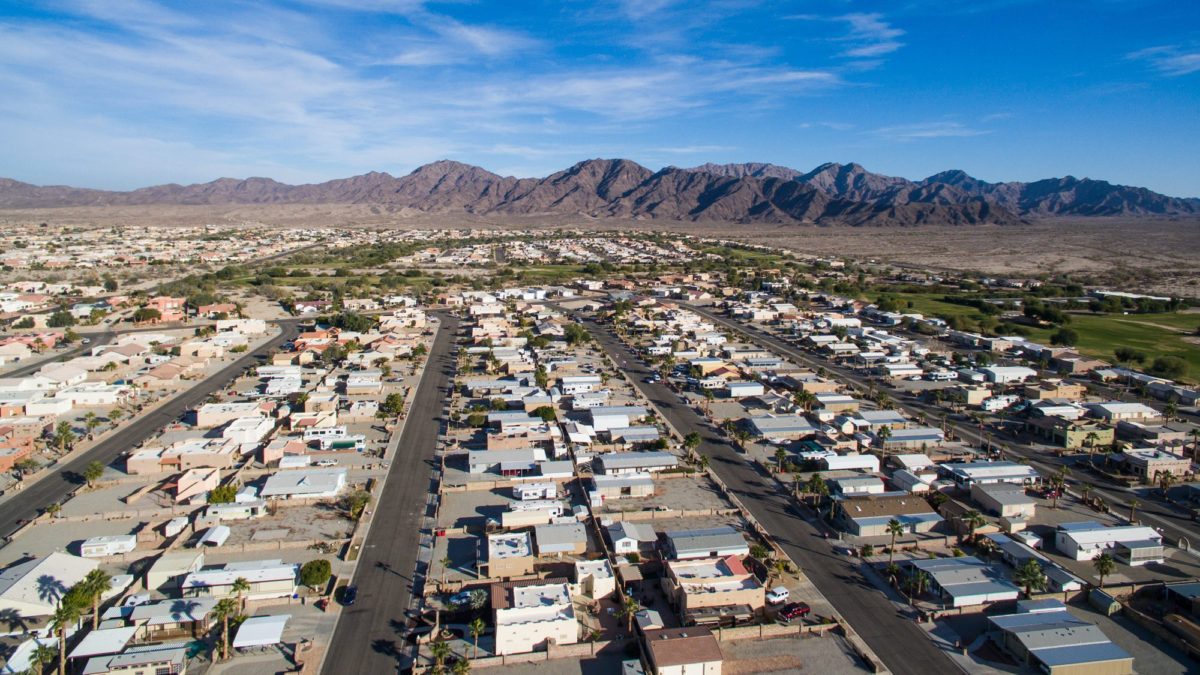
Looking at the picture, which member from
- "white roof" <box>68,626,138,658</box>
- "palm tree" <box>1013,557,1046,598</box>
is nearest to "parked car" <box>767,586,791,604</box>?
"palm tree" <box>1013,557,1046,598</box>

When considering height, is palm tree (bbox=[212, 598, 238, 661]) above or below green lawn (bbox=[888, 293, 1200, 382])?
below

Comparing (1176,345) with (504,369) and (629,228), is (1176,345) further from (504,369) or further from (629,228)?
(629,228)

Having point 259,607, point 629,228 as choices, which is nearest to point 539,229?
point 629,228

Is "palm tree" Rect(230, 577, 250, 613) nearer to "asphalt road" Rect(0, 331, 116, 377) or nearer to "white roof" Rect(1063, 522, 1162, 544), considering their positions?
"white roof" Rect(1063, 522, 1162, 544)

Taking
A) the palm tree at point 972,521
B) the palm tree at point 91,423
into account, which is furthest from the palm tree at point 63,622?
the palm tree at point 972,521

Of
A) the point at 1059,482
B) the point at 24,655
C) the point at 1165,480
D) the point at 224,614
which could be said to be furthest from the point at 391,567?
the point at 1165,480
